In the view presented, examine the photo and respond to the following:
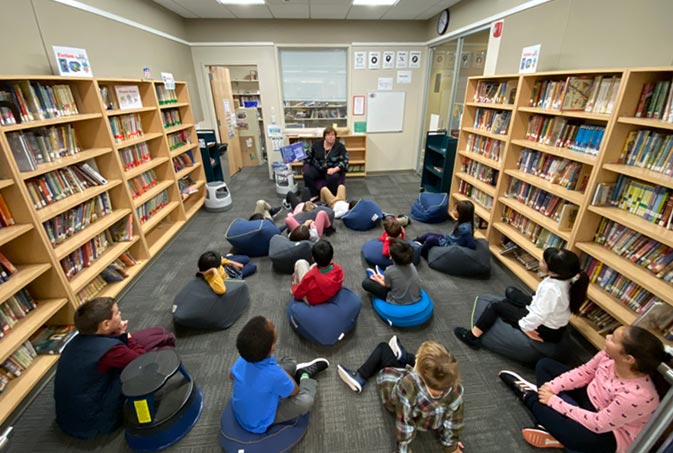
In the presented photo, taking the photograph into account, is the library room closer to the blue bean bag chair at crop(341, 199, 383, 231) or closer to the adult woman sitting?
the blue bean bag chair at crop(341, 199, 383, 231)

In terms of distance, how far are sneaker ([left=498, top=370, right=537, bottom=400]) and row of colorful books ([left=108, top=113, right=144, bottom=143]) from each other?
389 cm

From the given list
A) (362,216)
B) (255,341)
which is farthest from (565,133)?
(255,341)

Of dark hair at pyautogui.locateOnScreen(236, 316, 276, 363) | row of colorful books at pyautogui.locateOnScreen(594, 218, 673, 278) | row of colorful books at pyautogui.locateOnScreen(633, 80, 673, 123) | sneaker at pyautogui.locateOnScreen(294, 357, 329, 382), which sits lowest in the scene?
sneaker at pyautogui.locateOnScreen(294, 357, 329, 382)

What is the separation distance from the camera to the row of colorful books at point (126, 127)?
304cm

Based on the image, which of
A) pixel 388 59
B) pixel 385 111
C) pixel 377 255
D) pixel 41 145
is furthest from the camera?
pixel 385 111

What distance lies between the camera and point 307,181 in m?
4.94

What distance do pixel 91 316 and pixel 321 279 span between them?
1.37 m

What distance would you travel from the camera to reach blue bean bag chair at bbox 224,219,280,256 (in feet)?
10.8

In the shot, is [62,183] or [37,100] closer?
[37,100]

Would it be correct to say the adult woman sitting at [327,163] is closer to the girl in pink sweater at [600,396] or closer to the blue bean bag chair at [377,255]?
the blue bean bag chair at [377,255]

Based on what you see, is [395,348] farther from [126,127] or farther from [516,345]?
[126,127]

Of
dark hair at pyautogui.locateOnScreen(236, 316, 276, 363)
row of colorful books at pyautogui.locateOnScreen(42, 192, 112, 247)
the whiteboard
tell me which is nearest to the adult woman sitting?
the whiteboard

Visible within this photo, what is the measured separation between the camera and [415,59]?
18.8ft

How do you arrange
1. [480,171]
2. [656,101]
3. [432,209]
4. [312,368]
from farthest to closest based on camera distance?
[432,209]
[480,171]
[312,368]
[656,101]
